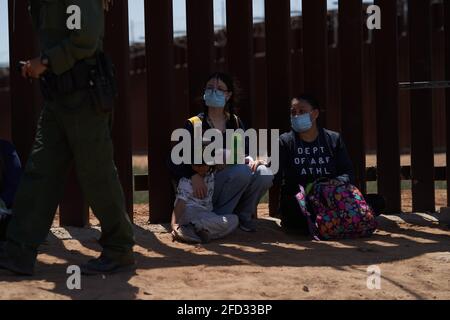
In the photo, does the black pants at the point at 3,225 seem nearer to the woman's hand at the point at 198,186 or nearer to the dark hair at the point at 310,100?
the woman's hand at the point at 198,186

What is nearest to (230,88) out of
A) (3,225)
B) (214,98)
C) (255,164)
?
(214,98)

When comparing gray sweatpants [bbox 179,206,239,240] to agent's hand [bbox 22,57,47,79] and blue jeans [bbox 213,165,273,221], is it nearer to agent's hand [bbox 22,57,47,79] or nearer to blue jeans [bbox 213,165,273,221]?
blue jeans [bbox 213,165,273,221]

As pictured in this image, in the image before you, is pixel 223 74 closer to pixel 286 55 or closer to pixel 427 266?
pixel 286 55

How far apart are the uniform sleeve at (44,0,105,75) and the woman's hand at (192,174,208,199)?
5.63 feet

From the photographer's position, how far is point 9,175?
4871 mm

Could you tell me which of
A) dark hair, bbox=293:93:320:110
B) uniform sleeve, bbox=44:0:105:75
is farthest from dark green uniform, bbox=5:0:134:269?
dark hair, bbox=293:93:320:110

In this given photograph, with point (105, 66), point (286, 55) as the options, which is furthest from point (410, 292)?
point (286, 55)

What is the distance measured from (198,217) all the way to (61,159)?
1.47 metres

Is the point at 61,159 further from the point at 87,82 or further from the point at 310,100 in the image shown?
the point at 310,100

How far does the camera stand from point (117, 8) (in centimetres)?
552

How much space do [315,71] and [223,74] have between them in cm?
94

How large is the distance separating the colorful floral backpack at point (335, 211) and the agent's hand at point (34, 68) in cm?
225

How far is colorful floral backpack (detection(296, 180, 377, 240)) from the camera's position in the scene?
5301 millimetres

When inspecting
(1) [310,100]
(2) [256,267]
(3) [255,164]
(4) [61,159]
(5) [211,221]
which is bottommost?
(2) [256,267]
